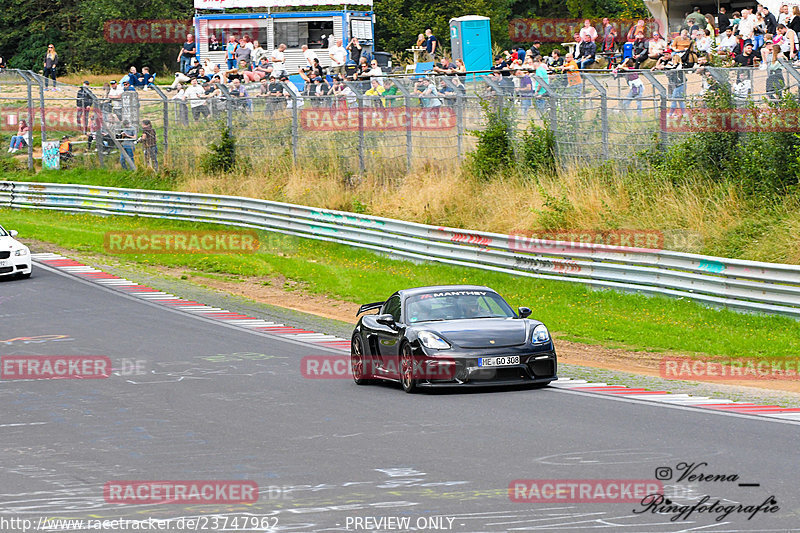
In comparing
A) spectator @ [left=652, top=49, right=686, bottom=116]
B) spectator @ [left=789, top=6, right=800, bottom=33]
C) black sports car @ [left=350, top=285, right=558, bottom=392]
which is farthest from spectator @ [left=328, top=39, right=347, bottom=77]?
black sports car @ [left=350, top=285, right=558, bottom=392]

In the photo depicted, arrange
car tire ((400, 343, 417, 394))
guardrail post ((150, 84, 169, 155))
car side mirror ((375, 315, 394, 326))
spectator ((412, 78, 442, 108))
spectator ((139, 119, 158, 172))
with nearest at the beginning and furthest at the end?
car tire ((400, 343, 417, 394)) → car side mirror ((375, 315, 394, 326)) → spectator ((412, 78, 442, 108)) → guardrail post ((150, 84, 169, 155)) → spectator ((139, 119, 158, 172))

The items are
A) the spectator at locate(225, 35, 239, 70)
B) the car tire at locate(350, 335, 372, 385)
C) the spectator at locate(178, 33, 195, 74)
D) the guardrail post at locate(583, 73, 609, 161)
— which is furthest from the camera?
the spectator at locate(178, 33, 195, 74)

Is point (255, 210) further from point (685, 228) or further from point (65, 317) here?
point (685, 228)

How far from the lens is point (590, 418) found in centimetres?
1161

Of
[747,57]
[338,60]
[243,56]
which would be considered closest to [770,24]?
[747,57]

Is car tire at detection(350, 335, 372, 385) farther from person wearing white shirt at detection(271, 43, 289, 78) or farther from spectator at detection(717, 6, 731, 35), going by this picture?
spectator at detection(717, 6, 731, 35)

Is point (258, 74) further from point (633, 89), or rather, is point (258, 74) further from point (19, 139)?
point (633, 89)

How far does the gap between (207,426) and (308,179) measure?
20303 millimetres

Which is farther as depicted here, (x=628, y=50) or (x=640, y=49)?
(x=628, y=50)

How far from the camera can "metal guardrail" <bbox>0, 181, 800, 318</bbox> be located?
1822cm

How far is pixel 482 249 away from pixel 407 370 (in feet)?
34.1

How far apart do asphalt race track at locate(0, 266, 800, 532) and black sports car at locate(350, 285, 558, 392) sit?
278 mm

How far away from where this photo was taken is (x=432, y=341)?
1316 centimetres

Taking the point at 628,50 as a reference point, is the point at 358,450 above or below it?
below
